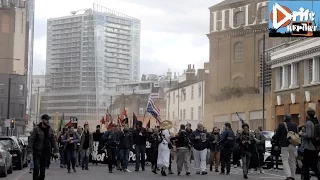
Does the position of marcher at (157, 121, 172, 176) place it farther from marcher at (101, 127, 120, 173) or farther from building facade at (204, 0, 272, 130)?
building facade at (204, 0, 272, 130)

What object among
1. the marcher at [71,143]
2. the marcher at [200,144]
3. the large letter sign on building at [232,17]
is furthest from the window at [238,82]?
the marcher at [200,144]

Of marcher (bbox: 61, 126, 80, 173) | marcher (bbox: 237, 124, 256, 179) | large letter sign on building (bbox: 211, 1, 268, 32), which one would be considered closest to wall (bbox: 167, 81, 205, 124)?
large letter sign on building (bbox: 211, 1, 268, 32)

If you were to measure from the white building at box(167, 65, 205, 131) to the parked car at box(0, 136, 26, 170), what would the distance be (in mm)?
53235

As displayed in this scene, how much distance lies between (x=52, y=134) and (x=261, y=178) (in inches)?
346

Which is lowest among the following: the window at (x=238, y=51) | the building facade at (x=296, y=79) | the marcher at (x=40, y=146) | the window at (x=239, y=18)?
the marcher at (x=40, y=146)

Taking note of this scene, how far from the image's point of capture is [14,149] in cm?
2744

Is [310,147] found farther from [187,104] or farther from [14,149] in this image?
[187,104]

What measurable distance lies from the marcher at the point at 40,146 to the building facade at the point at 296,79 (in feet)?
114

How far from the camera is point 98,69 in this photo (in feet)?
620

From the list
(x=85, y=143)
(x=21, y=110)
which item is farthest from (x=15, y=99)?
(x=85, y=143)

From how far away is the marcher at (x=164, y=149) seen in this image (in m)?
23.6

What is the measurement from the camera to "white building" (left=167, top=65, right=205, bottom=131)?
278 ft

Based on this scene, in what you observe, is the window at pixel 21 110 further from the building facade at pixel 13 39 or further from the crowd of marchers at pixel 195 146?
the crowd of marchers at pixel 195 146

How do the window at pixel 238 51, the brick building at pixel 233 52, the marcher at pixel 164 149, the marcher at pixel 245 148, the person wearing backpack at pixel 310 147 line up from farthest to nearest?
the window at pixel 238 51 < the brick building at pixel 233 52 < the marcher at pixel 164 149 < the marcher at pixel 245 148 < the person wearing backpack at pixel 310 147
